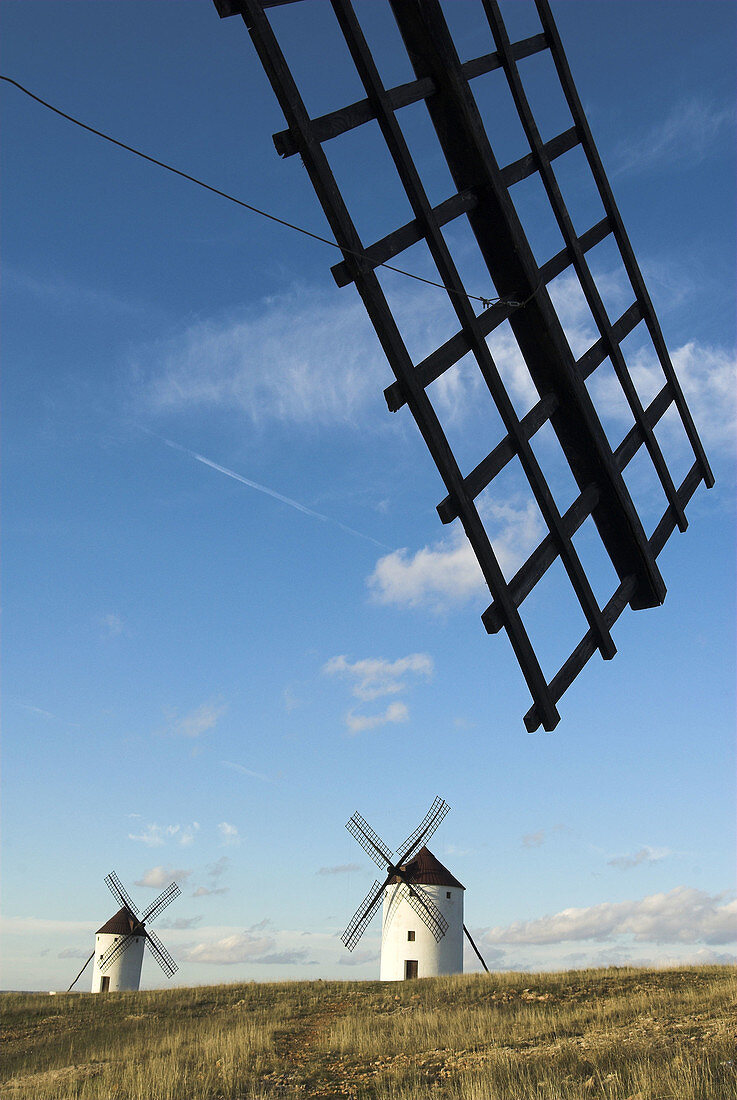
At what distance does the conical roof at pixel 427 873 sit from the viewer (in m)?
33.5

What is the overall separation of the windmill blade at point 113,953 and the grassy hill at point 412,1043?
57.5 ft

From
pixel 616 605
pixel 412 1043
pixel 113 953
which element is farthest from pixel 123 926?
pixel 616 605

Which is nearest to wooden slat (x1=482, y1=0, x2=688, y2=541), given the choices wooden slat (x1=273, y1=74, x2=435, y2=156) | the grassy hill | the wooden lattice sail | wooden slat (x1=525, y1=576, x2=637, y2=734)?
the wooden lattice sail

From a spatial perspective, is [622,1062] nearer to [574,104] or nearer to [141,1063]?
[141,1063]

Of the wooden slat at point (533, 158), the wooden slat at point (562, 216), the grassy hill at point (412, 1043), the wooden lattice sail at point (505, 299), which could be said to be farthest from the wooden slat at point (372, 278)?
the grassy hill at point (412, 1043)

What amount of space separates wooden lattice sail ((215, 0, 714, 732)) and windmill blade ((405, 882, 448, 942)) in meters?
31.2

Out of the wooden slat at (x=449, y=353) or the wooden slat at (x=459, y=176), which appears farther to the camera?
the wooden slat at (x=459, y=176)

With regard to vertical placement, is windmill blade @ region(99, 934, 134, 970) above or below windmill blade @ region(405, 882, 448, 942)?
below

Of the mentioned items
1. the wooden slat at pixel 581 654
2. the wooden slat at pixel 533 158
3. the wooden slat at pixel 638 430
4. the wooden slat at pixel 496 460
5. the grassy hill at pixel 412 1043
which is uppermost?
the wooden slat at pixel 533 158

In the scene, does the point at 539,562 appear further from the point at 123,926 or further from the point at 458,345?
the point at 123,926

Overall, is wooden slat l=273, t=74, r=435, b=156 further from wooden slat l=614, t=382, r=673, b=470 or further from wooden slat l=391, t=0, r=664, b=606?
wooden slat l=614, t=382, r=673, b=470

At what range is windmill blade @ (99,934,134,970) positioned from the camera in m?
38.3

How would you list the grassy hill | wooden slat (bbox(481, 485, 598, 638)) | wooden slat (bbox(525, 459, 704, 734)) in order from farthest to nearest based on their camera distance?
the grassy hill, wooden slat (bbox(525, 459, 704, 734)), wooden slat (bbox(481, 485, 598, 638))

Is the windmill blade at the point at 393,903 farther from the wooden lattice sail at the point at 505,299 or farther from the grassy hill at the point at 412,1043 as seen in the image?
the wooden lattice sail at the point at 505,299
